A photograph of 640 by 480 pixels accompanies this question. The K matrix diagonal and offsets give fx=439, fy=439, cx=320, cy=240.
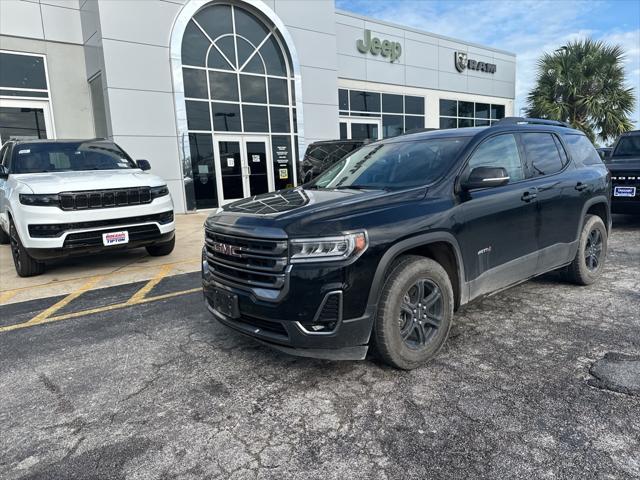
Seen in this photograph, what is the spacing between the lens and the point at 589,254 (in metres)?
5.01

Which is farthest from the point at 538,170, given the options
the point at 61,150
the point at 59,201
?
the point at 61,150

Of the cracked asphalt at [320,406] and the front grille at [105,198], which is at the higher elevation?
the front grille at [105,198]

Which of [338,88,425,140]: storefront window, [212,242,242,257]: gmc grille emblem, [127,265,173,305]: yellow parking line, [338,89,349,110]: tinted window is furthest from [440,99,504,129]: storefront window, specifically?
[212,242,242,257]: gmc grille emblem

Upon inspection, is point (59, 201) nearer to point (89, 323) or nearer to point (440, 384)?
point (89, 323)

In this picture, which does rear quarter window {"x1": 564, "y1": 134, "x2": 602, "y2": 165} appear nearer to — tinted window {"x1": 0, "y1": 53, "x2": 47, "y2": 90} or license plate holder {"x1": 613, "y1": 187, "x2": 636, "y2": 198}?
license plate holder {"x1": 613, "y1": 187, "x2": 636, "y2": 198}

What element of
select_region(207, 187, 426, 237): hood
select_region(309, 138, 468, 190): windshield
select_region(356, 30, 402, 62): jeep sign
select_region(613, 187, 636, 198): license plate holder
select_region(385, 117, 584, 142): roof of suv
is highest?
select_region(356, 30, 402, 62): jeep sign

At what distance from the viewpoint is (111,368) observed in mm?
3383

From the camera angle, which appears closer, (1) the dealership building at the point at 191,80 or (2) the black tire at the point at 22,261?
(2) the black tire at the point at 22,261

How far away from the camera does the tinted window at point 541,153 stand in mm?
4188

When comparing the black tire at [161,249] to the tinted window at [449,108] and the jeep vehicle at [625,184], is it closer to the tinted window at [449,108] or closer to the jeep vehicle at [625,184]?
the jeep vehicle at [625,184]

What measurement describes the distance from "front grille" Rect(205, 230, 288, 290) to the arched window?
35.5ft

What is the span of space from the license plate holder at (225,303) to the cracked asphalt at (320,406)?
456 millimetres

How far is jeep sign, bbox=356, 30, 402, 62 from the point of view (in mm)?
18172

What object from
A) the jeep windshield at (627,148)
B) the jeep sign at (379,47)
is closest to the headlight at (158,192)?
the jeep windshield at (627,148)
